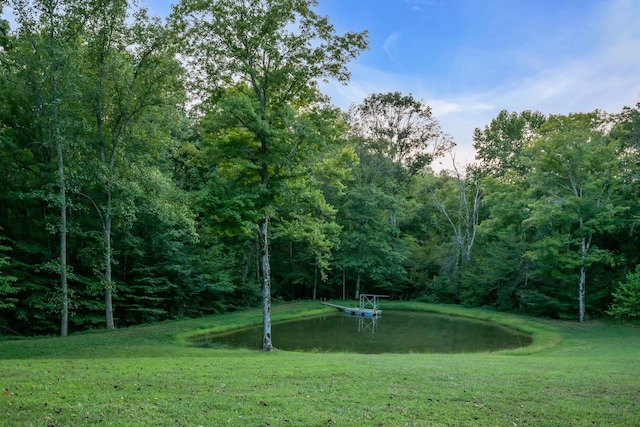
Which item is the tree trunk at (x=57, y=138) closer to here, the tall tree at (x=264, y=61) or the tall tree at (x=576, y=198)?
the tall tree at (x=264, y=61)

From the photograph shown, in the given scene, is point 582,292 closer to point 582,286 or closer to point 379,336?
point 582,286

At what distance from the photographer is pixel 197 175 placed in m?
27.7

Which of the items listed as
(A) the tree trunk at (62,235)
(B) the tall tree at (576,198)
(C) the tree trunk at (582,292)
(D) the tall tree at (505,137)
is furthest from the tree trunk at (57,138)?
(D) the tall tree at (505,137)

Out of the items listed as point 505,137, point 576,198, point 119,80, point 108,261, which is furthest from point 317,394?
point 505,137

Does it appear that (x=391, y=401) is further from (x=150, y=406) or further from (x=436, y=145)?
(x=436, y=145)

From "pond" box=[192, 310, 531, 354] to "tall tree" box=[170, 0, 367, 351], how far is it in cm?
388

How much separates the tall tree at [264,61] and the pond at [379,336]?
3.88 meters

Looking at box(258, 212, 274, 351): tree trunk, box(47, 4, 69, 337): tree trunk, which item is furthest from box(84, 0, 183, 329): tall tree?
box(258, 212, 274, 351): tree trunk

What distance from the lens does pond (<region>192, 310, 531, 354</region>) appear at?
17119 millimetres

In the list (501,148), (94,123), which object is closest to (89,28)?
(94,123)

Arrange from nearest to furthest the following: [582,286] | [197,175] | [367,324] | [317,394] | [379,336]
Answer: [317,394]
[379,336]
[582,286]
[367,324]
[197,175]

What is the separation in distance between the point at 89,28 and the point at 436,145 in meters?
29.4

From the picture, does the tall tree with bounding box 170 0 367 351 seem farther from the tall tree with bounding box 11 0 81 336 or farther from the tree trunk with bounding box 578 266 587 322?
the tree trunk with bounding box 578 266 587 322

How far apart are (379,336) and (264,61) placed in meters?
12.8
